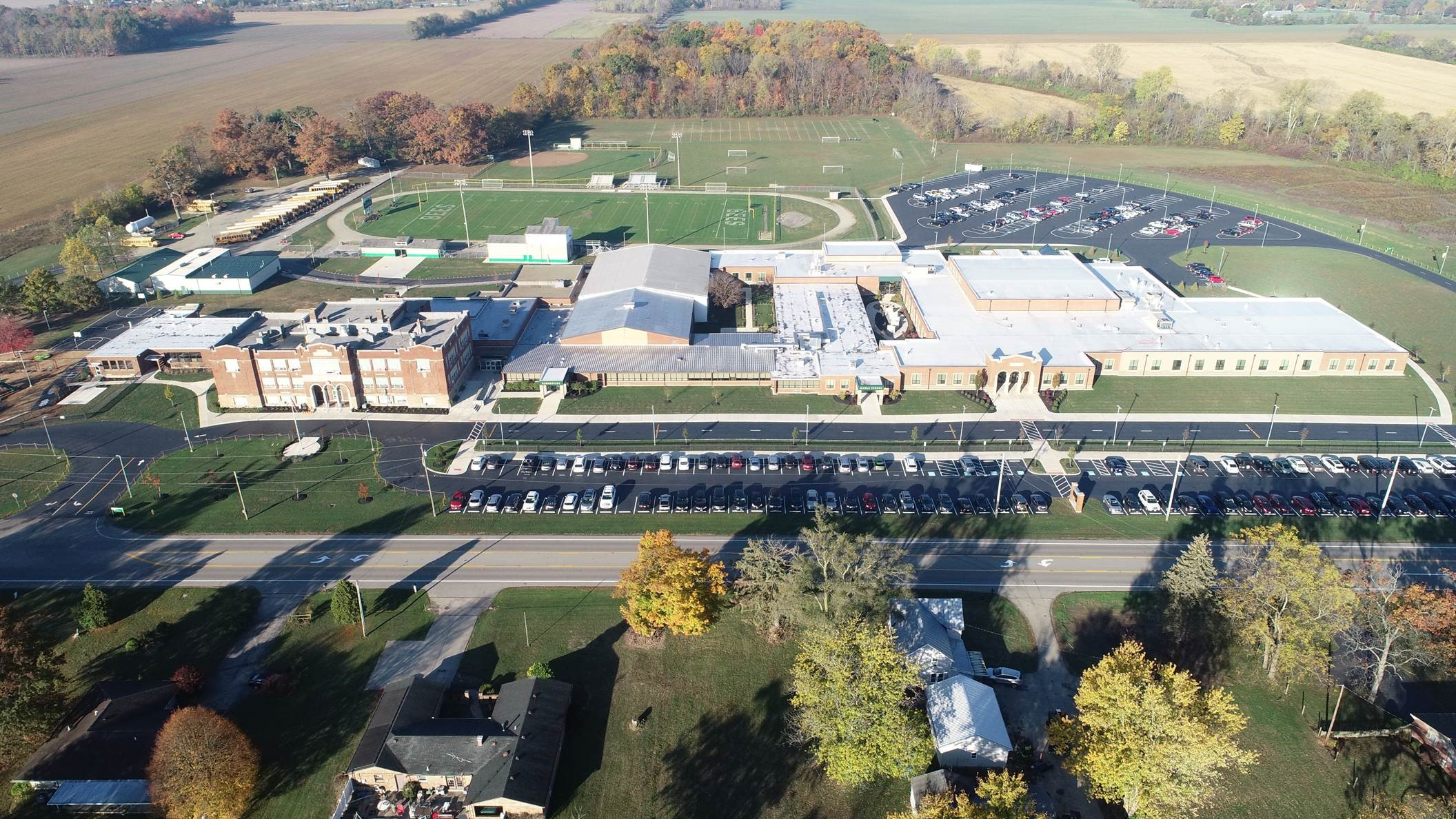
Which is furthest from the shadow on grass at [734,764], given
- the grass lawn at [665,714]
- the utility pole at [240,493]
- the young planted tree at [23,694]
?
the utility pole at [240,493]

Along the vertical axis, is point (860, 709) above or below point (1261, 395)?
above

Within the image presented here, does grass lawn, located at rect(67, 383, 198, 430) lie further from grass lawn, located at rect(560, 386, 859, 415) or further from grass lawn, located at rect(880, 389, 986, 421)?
grass lawn, located at rect(880, 389, 986, 421)

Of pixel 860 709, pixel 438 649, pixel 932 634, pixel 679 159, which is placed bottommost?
pixel 438 649

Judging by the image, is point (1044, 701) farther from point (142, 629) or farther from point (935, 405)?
point (142, 629)

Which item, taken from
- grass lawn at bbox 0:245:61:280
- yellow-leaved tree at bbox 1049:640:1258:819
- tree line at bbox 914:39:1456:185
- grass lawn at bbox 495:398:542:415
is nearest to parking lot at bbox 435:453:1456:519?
grass lawn at bbox 495:398:542:415

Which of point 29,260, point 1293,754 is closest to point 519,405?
point 1293,754

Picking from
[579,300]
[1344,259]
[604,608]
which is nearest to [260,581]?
[604,608]
